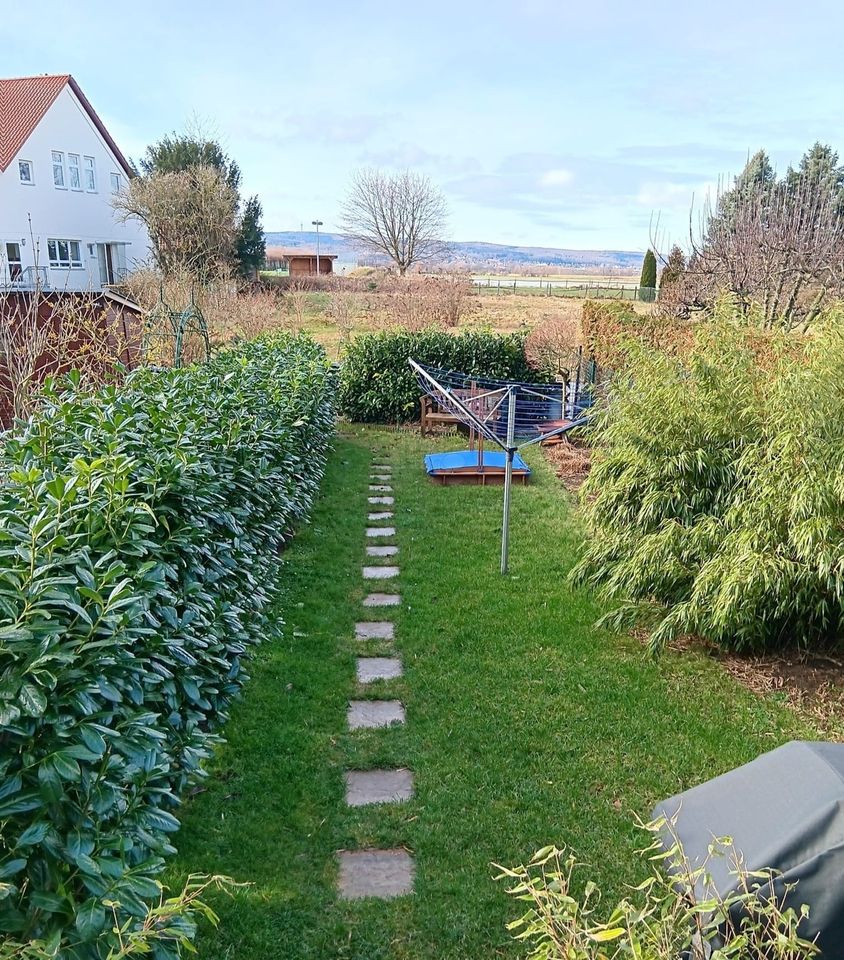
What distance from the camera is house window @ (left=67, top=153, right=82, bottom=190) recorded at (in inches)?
1001

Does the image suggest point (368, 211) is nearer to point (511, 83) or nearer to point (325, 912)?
point (511, 83)

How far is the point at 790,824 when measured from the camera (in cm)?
204

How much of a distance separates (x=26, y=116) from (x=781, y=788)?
1133 inches

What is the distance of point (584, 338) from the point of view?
13227mm

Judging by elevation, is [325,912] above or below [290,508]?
below

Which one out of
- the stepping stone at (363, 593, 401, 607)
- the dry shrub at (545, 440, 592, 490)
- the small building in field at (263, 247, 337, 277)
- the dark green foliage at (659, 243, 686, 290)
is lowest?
the stepping stone at (363, 593, 401, 607)

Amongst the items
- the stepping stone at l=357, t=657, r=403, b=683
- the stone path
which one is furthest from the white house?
the stepping stone at l=357, t=657, r=403, b=683

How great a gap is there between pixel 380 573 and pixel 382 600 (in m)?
0.57

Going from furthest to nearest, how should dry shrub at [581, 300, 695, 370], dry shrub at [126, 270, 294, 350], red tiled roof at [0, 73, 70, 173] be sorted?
red tiled roof at [0, 73, 70, 173] < dry shrub at [126, 270, 294, 350] < dry shrub at [581, 300, 695, 370]

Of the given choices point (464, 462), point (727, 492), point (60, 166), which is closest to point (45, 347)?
point (464, 462)

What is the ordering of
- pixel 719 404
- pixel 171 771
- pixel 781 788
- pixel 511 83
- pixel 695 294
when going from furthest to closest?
pixel 695 294 < pixel 511 83 < pixel 719 404 < pixel 171 771 < pixel 781 788

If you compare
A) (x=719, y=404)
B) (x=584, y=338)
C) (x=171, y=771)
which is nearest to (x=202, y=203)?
(x=584, y=338)

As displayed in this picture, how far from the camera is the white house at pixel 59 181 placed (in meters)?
22.8

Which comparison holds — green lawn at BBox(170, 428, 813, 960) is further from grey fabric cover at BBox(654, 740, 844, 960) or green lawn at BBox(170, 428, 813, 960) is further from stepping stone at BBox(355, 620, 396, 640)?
grey fabric cover at BBox(654, 740, 844, 960)
